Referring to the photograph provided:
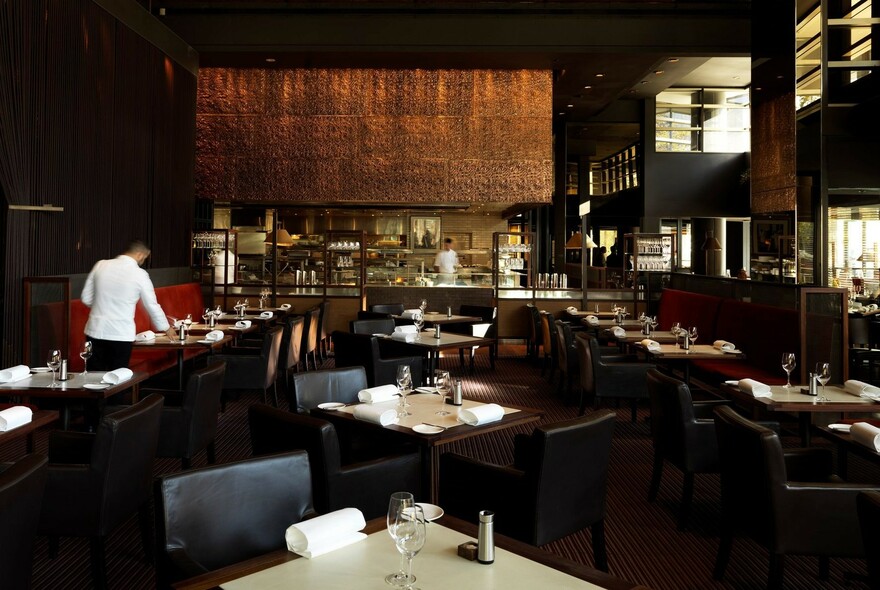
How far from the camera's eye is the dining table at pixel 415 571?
1741 mm

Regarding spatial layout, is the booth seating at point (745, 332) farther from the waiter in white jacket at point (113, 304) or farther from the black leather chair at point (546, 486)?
the waiter in white jacket at point (113, 304)

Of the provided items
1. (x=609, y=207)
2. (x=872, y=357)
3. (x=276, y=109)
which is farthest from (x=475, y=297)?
(x=609, y=207)

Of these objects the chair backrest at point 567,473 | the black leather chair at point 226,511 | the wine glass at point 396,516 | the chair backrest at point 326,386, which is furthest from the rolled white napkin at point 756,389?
the wine glass at point 396,516

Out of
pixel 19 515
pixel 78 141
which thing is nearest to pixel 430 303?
pixel 78 141

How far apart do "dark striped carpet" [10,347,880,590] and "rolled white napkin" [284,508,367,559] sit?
1.11 ft

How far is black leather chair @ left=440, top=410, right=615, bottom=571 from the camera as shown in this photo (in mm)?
2869

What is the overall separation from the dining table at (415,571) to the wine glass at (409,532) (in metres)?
0.11

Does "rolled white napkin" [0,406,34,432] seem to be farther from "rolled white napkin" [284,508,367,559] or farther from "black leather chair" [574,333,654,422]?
"black leather chair" [574,333,654,422]

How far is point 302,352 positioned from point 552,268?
1074 centimetres

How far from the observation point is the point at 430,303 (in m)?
11.8

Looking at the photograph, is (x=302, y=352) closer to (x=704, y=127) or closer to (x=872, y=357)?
(x=872, y=357)

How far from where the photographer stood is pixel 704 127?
1575 centimetres

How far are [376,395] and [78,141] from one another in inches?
212

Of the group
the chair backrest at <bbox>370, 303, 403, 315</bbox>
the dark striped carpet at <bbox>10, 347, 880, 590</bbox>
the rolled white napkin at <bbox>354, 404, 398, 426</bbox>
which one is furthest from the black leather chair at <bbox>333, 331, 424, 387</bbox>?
the chair backrest at <bbox>370, 303, 403, 315</bbox>
